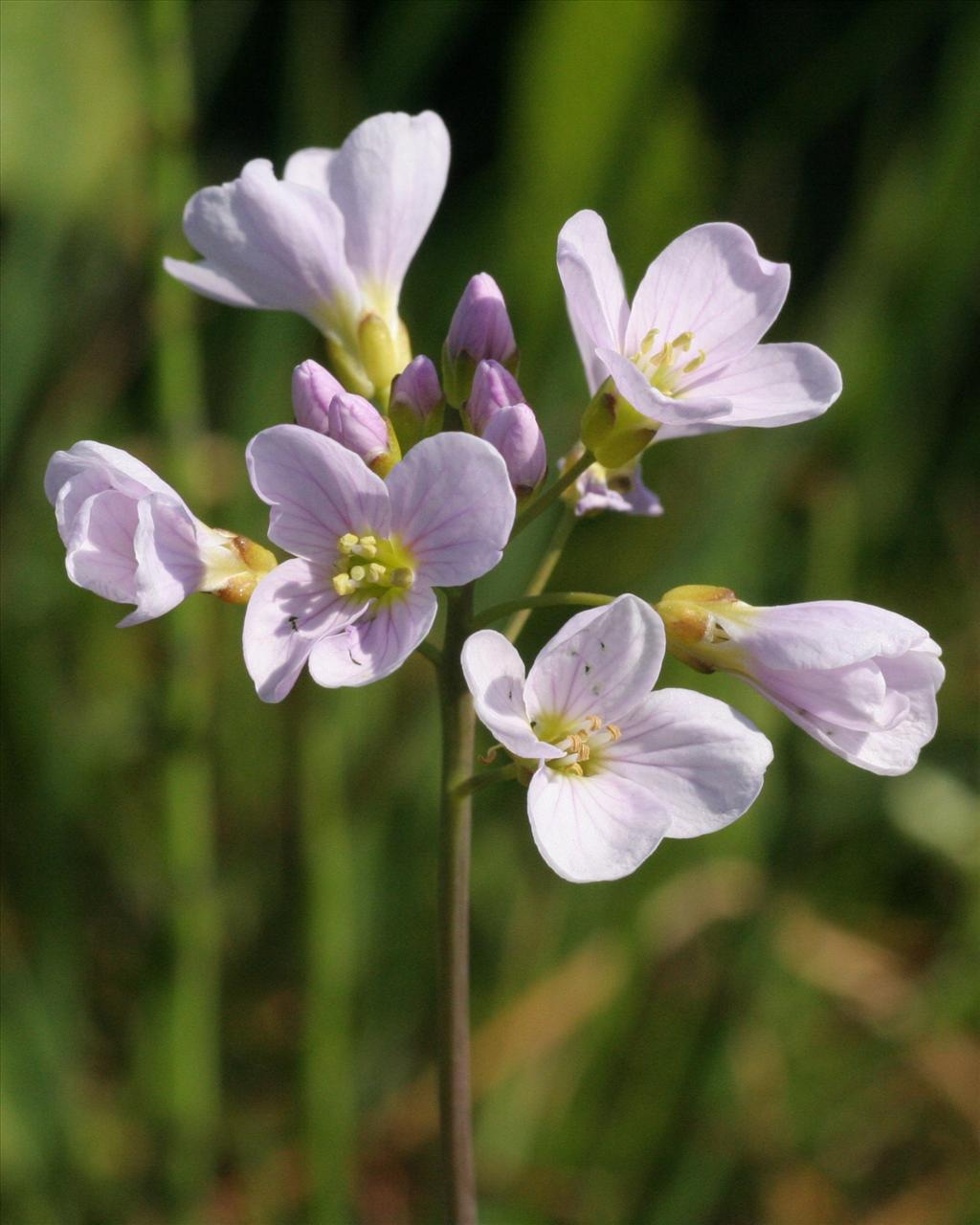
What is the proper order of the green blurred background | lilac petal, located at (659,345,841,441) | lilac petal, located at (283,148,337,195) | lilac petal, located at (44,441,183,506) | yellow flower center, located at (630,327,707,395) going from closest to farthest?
lilac petal, located at (44,441,183,506) < lilac petal, located at (659,345,841,441) < yellow flower center, located at (630,327,707,395) < lilac petal, located at (283,148,337,195) < the green blurred background

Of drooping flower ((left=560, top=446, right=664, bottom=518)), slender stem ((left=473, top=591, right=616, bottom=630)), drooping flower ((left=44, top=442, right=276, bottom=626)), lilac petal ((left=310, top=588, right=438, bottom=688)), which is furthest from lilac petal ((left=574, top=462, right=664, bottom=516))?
drooping flower ((left=44, top=442, right=276, bottom=626))

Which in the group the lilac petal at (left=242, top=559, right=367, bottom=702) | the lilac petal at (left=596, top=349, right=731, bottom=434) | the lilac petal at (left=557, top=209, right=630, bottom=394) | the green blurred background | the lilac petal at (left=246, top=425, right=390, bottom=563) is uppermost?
the lilac petal at (left=557, top=209, right=630, bottom=394)

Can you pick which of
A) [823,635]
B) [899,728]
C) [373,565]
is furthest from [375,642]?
[899,728]

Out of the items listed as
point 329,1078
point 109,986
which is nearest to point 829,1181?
point 329,1078

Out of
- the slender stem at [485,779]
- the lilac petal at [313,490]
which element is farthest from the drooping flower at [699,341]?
the slender stem at [485,779]

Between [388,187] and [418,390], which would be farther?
[388,187]

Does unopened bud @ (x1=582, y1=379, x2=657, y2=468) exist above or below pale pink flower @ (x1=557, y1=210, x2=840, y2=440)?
below

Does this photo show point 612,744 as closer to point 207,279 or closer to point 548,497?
point 548,497

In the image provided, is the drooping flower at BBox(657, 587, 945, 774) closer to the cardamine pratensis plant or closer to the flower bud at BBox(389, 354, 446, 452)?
the cardamine pratensis plant
